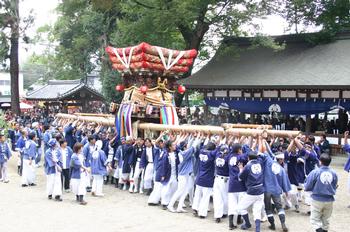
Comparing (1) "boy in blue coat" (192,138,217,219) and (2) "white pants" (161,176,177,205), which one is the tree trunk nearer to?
(2) "white pants" (161,176,177,205)

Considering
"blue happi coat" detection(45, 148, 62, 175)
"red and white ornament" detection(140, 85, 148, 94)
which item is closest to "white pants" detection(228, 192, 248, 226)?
"blue happi coat" detection(45, 148, 62, 175)

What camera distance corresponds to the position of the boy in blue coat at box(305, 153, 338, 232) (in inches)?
294

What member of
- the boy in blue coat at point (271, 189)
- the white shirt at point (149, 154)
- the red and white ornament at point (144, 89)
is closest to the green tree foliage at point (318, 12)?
the red and white ornament at point (144, 89)

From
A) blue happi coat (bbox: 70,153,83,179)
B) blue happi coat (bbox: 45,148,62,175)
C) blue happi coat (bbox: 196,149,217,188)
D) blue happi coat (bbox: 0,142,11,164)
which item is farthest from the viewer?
blue happi coat (bbox: 0,142,11,164)

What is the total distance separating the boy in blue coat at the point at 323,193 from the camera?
24.5 feet

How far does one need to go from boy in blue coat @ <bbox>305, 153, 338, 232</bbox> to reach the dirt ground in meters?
1.10

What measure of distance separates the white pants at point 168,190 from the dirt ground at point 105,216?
10.4 inches

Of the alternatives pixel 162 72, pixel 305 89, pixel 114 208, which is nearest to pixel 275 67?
pixel 305 89

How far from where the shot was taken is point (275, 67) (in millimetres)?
20484

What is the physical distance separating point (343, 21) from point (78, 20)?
21.5 m

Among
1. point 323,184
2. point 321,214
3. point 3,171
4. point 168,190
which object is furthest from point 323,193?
point 3,171

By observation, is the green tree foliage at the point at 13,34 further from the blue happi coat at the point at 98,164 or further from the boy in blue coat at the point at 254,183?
the boy in blue coat at the point at 254,183

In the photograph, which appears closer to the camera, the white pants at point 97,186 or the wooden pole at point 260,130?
the wooden pole at point 260,130

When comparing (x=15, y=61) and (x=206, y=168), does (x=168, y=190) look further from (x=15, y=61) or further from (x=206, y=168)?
(x=15, y=61)
